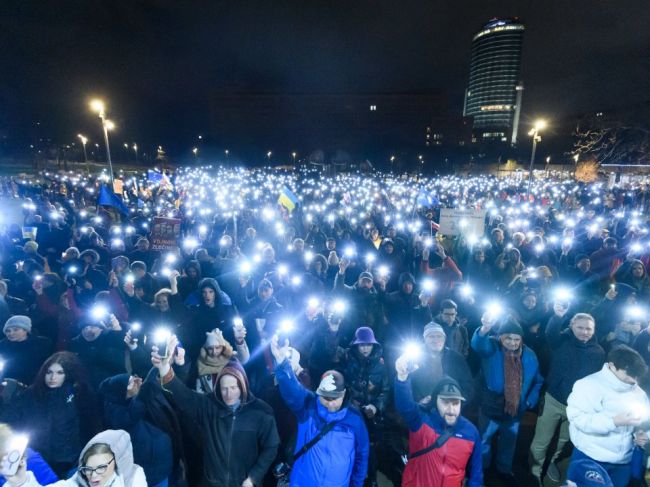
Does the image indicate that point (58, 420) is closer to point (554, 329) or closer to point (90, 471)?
point (90, 471)

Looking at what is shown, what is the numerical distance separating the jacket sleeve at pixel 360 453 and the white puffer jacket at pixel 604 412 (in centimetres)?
178

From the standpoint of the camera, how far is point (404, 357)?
9.13ft

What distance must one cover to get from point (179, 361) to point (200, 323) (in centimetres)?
187

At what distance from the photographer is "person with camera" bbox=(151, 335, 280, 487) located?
112 inches

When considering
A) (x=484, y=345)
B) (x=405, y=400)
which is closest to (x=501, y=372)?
(x=484, y=345)

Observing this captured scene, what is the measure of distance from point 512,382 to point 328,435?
82.3 inches

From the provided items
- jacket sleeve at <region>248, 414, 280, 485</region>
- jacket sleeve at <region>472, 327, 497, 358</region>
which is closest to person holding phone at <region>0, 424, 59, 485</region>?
jacket sleeve at <region>248, 414, 280, 485</region>

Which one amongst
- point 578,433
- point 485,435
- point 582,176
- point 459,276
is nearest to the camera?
point 578,433

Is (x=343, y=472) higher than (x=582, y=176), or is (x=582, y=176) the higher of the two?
(x=582, y=176)

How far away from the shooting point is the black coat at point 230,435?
284 cm

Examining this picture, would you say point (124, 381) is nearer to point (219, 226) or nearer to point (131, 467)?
point (131, 467)

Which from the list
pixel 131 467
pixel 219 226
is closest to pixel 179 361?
pixel 131 467

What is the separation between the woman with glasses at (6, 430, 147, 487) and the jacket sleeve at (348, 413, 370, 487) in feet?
5.45

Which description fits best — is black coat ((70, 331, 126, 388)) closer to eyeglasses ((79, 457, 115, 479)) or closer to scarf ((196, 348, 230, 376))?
scarf ((196, 348, 230, 376))
